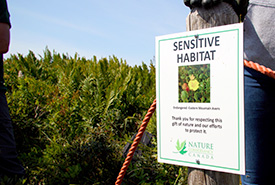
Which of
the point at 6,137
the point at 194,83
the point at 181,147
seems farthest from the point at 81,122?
the point at 194,83

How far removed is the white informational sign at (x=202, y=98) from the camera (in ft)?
4.98

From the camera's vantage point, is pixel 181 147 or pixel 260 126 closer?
pixel 181 147

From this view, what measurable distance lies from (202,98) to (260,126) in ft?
1.92

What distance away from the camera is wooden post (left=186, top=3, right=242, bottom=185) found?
1.65 metres

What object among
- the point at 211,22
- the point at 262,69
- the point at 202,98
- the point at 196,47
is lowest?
the point at 202,98

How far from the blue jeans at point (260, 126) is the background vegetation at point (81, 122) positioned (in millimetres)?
1407

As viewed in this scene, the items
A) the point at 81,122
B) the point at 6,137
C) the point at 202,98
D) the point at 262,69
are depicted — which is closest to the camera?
the point at 202,98

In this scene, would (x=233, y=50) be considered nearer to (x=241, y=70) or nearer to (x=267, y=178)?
(x=241, y=70)

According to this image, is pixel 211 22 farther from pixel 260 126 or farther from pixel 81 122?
pixel 81 122

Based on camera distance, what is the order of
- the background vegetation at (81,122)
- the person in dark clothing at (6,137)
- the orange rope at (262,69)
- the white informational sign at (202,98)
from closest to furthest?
the white informational sign at (202,98) → the orange rope at (262,69) → the person in dark clothing at (6,137) → the background vegetation at (81,122)

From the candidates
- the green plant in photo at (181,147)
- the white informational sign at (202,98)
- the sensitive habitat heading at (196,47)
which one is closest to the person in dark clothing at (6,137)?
the white informational sign at (202,98)

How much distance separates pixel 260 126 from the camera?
1.89 metres

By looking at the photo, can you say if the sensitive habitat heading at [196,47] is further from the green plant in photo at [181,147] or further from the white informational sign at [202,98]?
the green plant in photo at [181,147]

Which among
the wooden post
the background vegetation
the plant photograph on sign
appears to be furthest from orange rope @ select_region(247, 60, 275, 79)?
the background vegetation
